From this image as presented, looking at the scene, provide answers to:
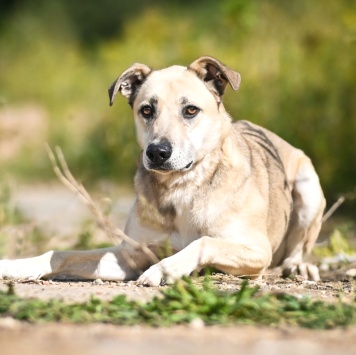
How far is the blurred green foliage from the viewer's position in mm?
11367

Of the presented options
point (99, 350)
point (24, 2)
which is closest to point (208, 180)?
point (99, 350)

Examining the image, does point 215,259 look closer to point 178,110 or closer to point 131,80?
point 178,110

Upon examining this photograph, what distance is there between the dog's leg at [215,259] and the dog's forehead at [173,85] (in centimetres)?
106

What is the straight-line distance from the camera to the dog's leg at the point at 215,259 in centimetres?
575

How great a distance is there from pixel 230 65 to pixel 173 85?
252 inches

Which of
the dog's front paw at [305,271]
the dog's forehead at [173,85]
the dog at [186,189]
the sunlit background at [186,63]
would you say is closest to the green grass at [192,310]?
the dog at [186,189]

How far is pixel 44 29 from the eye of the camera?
23.3 meters

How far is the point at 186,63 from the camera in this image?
12805 mm

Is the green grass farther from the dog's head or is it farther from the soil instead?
the dog's head

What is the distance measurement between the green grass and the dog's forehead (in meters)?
1.93

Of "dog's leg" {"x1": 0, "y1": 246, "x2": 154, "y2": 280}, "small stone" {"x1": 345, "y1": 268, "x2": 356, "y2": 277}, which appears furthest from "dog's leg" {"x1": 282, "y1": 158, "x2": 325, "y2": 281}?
"dog's leg" {"x1": 0, "y1": 246, "x2": 154, "y2": 280}

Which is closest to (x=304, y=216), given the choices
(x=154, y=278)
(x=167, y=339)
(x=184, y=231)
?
(x=184, y=231)

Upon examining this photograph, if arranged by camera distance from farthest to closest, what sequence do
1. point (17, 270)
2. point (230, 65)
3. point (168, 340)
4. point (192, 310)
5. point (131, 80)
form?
point (230, 65)
point (131, 80)
point (17, 270)
point (192, 310)
point (168, 340)

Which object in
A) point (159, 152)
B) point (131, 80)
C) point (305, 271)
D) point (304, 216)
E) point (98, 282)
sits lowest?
point (98, 282)
